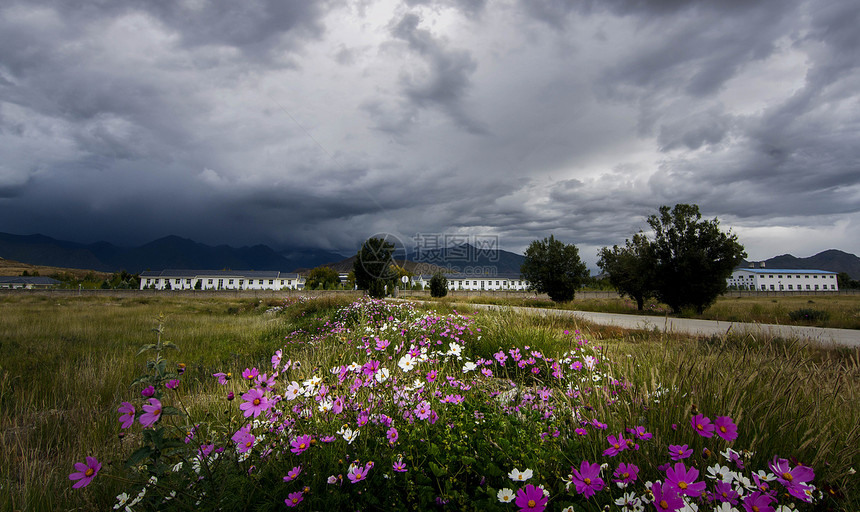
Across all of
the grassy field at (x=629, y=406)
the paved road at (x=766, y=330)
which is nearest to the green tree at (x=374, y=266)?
the paved road at (x=766, y=330)

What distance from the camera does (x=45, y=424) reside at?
14.0 feet

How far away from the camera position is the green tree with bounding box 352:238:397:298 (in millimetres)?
30547

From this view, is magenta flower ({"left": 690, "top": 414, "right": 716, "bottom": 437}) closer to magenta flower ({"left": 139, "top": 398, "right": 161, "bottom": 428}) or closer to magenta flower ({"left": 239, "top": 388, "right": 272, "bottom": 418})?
magenta flower ({"left": 239, "top": 388, "right": 272, "bottom": 418})

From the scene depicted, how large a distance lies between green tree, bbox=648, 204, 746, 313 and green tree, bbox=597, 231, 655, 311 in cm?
49

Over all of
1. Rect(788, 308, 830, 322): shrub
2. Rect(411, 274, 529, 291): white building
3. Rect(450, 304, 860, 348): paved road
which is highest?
Rect(450, 304, 860, 348): paved road

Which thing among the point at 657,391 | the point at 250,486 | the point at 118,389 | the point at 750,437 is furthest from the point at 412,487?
the point at 118,389

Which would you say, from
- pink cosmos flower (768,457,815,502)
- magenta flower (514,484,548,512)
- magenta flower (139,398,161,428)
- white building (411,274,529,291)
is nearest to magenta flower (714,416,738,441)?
pink cosmos flower (768,457,815,502)

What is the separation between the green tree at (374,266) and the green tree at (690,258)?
19126mm

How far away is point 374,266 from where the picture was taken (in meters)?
32.1

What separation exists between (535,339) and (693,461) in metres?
3.99

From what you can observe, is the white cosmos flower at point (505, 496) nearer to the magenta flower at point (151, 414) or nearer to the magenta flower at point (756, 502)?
the magenta flower at point (756, 502)

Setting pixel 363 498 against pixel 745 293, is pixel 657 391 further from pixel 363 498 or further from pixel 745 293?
pixel 745 293

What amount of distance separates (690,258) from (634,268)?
154 inches

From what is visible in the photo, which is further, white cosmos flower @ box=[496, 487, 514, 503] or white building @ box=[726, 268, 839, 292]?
white building @ box=[726, 268, 839, 292]
